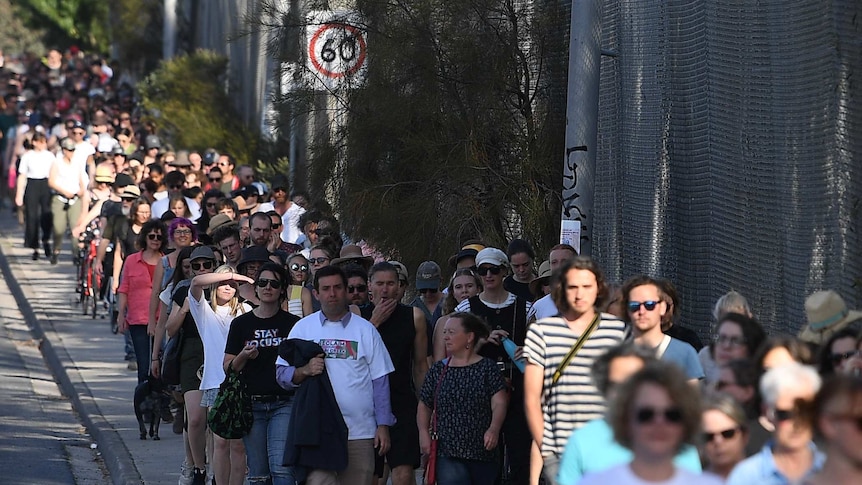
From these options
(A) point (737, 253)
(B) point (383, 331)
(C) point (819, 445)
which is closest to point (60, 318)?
(B) point (383, 331)

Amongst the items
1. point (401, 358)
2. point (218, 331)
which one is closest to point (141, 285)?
point (218, 331)

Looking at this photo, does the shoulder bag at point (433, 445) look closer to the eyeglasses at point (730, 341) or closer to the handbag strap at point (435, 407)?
the handbag strap at point (435, 407)

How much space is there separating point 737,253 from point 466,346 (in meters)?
1.67

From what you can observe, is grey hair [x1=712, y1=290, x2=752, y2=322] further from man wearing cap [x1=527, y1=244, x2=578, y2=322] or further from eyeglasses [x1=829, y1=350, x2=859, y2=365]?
man wearing cap [x1=527, y1=244, x2=578, y2=322]

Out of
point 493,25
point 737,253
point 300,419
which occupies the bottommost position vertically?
point 300,419

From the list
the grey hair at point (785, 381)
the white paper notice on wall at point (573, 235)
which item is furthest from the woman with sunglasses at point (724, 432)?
the white paper notice on wall at point (573, 235)

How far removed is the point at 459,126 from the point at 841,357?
23.3ft

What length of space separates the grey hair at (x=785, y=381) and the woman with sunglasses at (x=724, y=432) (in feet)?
0.48

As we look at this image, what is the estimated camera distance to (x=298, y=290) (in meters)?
11.2

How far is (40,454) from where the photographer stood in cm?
1271

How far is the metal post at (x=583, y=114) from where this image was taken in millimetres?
10398

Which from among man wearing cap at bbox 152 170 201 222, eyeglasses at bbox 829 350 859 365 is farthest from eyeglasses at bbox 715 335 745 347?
man wearing cap at bbox 152 170 201 222

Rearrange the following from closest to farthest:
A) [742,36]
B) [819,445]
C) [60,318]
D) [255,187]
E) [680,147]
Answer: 1. [819,445]
2. [742,36]
3. [680,147]
4. [255,187]
5. [60,318]

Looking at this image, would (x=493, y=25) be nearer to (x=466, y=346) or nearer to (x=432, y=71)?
(x=432, y=71)
